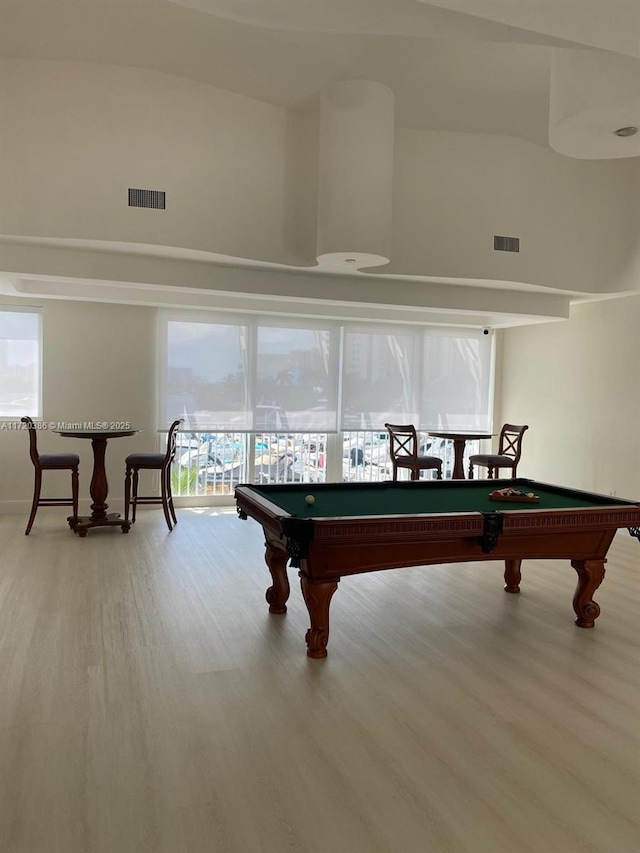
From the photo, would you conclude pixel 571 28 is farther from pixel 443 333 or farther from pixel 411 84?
pixel 443 333

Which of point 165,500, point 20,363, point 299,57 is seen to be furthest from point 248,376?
point 299,57

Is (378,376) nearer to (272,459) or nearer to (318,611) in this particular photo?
(272,459)

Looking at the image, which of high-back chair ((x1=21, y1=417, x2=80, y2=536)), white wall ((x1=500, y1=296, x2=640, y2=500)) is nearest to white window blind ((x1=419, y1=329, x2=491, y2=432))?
white wall ((x1=500, y1=296, x2=640, y2=500))

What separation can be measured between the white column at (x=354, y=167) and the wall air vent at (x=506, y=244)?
1.50m

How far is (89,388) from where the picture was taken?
7.32 m

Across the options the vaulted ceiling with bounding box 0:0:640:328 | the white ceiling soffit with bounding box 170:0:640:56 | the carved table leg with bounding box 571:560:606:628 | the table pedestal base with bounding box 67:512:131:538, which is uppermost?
the vaulted ceiling with bounding box 0:0:640:328

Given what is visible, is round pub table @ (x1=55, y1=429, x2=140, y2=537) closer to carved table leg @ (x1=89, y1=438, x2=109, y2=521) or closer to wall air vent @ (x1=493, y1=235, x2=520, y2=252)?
carved table leg @ (x1=89, y1=438, x2=109, y2=521)

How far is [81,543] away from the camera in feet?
19.1

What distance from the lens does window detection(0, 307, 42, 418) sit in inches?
282

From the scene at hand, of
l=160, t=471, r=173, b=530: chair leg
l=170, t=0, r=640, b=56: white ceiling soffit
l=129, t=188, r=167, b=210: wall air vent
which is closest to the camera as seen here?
l=170, t=0, r=640, b=56: white ceiling soffit

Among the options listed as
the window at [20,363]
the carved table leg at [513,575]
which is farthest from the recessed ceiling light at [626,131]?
the window at [20,363]

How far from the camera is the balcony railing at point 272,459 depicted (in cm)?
784

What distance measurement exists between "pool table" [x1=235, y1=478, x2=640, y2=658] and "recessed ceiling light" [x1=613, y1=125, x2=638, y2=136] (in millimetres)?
2014

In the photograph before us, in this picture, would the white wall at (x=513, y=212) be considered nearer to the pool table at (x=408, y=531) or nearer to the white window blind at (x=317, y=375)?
the white window blind at (x=317, y=375)
